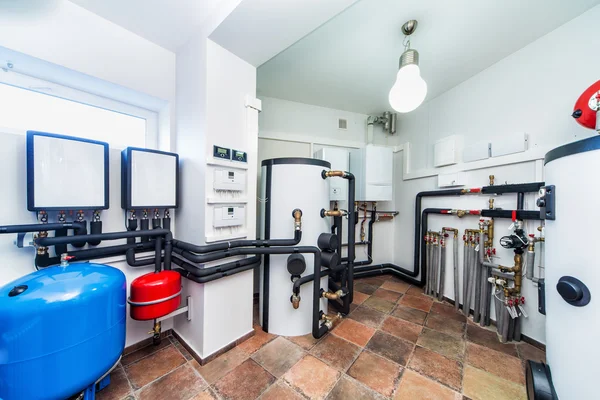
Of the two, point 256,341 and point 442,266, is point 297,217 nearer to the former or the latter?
point 256,341

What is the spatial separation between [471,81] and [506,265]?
71.5 inches

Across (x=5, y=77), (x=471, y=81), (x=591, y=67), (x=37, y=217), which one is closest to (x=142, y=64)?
(x=5, y=77)

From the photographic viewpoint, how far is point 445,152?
2.26 meters

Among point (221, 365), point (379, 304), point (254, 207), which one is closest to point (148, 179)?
point (254, 207)

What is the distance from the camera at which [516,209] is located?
5.61 feet

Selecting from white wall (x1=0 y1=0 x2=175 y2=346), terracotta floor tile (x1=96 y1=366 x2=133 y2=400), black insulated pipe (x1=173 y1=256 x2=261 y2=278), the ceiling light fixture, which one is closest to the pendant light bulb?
the ceiling light fixture

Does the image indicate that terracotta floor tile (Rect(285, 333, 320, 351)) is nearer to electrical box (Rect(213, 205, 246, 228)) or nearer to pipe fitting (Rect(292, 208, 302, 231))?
pipe fitting (Rect(292, 208, 302, 231))

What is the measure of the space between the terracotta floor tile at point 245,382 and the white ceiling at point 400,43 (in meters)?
2.43

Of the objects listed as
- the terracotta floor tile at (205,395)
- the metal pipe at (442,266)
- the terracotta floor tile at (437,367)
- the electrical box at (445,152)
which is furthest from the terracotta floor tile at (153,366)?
the electrical box at (445,152)

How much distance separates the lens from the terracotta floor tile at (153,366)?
1261mm

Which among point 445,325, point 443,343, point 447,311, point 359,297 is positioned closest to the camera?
point 443,343

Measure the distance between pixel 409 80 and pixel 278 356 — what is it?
220 cm

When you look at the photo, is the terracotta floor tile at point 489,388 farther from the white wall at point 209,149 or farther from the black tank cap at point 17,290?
the black tank cap at point 17,290

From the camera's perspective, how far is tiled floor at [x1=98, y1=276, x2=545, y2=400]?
118 cm
